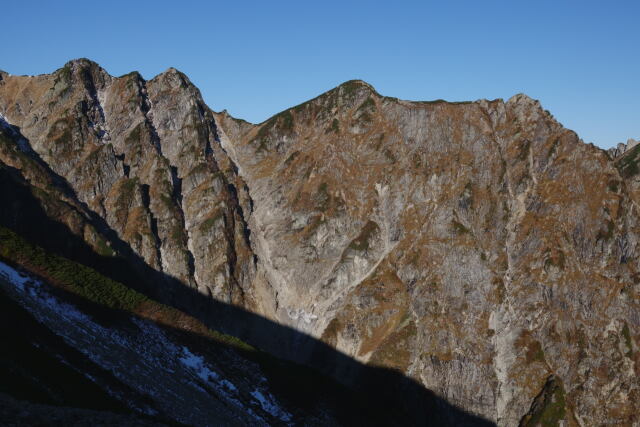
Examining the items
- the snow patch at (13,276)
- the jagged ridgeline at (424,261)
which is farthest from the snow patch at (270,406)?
the jagged ridgeline at (424,261)

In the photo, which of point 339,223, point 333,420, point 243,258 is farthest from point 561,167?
point 333,420

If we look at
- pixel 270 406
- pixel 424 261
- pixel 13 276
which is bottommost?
pixel 270 406

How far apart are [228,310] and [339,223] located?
4691 centimetres

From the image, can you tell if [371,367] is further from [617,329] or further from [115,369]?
[115,369]

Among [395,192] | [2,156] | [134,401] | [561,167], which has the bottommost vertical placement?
[134,401]

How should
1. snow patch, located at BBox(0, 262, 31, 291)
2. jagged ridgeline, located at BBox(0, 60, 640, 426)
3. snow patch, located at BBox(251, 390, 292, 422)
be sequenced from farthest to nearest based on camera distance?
jagged ridgeline, located at BBox(0, 60, 640, 426) < snow patch, located at BBox(251, 390, 292, 422) < snow patch, located at BBox(0, 262, 31, 291)

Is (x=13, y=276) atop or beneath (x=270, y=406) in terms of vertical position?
atop

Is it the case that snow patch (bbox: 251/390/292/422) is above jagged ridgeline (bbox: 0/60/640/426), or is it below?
below

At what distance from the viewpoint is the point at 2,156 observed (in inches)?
6993

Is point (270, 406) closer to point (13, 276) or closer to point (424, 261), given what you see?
point (13, 276)

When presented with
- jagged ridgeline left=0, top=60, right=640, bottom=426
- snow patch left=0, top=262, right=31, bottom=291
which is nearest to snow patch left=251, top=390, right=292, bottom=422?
snow patch left=0, top=262, right=31, bottom=291

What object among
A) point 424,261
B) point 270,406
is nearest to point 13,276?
point 270,406

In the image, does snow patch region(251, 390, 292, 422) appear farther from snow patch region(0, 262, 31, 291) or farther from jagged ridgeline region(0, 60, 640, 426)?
jagged ridgeline region(0, 60, 640, 426)

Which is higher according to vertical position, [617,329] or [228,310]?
[617,329]
